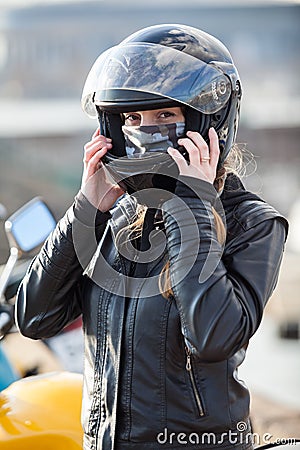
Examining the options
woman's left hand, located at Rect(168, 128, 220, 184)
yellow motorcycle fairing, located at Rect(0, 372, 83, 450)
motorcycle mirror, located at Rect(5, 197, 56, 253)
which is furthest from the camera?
motorcycle mirror, located at Rect(5, 197, 56, 253)

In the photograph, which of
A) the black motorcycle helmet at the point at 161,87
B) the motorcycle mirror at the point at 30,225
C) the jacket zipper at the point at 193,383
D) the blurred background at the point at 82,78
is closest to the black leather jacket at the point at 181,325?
the jacket zipper at the point at 193,383

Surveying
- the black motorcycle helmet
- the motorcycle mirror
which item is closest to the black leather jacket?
the black motorcycle helmet

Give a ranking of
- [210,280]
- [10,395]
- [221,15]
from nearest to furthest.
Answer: [210,280]
[10,395]
[221,15]

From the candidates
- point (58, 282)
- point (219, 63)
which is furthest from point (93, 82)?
point (58, 282)

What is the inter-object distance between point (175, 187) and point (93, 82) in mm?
302

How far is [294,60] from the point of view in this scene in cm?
2516

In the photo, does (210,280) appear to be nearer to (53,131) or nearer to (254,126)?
(53,131)

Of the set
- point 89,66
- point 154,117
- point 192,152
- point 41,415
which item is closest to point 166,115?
point 154,117

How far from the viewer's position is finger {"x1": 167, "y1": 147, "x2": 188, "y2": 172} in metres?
1.51

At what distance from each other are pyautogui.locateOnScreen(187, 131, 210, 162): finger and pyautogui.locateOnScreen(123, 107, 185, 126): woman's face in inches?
3.0

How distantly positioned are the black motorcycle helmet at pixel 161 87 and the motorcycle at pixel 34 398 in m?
0.47

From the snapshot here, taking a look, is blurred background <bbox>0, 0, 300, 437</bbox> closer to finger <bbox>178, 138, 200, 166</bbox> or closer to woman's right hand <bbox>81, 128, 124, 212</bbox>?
woman's right hand <bbox>81, 128, 124, 212</bbox>

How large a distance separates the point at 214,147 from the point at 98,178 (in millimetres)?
235

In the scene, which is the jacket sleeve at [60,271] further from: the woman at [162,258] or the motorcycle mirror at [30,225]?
the motorcycle mirror at [30,225]
